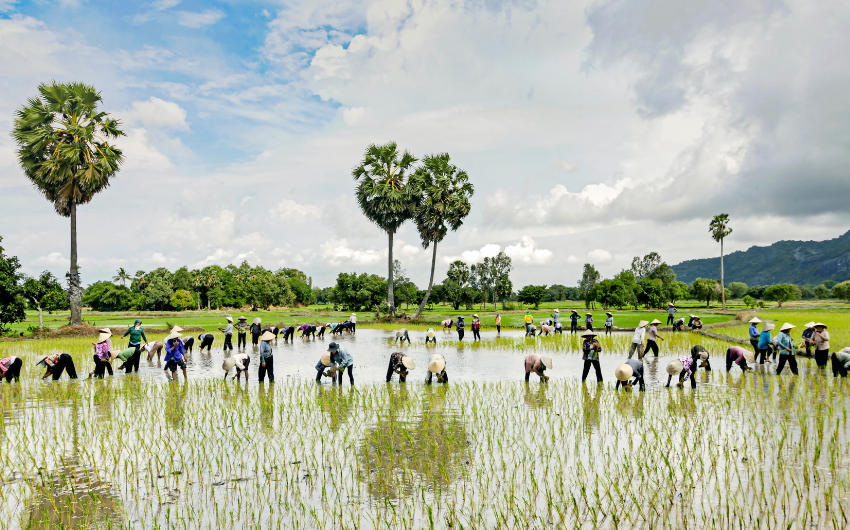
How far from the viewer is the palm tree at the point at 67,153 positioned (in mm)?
35031

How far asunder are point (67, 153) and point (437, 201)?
31306mm

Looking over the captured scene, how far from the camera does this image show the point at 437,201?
50750 millimetres

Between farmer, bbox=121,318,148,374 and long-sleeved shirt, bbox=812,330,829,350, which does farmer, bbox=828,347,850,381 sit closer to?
long-sleeved shirt, bbox=812,330,829,350

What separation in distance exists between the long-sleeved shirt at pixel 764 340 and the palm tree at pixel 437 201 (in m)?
35.3

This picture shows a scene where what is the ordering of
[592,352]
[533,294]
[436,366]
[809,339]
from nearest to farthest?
[592,352], [436,366], [809,339], [533,294]

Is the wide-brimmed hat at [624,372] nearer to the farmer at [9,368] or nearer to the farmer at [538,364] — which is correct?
the farmer at [538,364]

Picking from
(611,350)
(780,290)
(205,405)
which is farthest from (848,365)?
(780,290)

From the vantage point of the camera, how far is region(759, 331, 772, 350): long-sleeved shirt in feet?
54.2

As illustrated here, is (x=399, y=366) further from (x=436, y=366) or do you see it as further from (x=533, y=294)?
(x=533, y=294)

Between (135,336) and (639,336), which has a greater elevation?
(135,336)

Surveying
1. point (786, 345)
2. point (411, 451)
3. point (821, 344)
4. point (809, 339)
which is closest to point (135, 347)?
point (411, 451)

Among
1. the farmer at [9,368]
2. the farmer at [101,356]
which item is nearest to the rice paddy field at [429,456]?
the farmer at [9,368]

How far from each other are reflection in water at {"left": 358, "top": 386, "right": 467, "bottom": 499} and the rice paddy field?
39 millimetres

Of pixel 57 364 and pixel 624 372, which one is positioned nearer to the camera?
pixel 624 372
